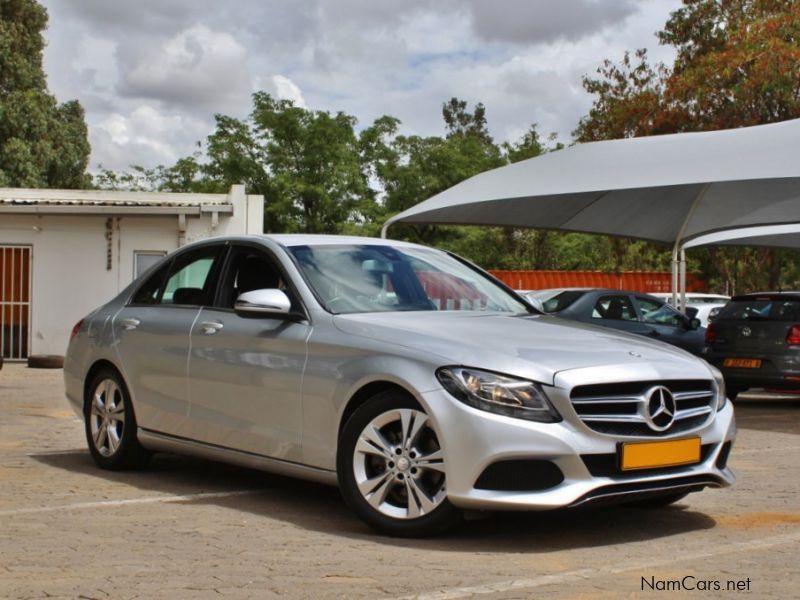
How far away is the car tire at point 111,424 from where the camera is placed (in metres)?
7.75

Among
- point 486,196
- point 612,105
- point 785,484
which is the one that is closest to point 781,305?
point 486,196

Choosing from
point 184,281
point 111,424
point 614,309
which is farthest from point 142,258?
point 184,281

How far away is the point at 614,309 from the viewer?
17297 mm

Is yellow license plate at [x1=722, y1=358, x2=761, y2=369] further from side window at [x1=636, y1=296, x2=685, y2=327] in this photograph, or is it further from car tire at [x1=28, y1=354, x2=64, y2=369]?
car tire at [x1=28, y1=354, x2=64, y2=369]

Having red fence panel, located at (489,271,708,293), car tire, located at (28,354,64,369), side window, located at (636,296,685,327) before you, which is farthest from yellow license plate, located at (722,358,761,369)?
red fence panel, located at (489,271,708,293)

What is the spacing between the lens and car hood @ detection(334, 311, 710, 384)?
18.1ft

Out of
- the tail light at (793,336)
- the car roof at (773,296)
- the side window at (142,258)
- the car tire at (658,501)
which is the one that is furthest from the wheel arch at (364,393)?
the side window at (142,258)

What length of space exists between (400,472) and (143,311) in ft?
9.56

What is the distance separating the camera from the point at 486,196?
1680cm

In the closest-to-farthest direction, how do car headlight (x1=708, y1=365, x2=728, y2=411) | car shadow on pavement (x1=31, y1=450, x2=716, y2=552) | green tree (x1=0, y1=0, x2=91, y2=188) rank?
1. car shadow on pavement (x1=31, y1=450, x2=716, y2=552)
2. car headlight (x1=708, y1=365, x2=728, y2=411)
3. green tree (x1=0, y1=0, x2=91, y2=188)

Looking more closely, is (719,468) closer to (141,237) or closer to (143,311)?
(143,311)

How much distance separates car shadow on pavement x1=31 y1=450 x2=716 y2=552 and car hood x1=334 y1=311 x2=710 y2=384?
2.63 feet

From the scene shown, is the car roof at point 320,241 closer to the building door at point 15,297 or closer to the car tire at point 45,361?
the car tire at point 45,361

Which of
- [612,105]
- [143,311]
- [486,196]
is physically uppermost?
[612,105]
